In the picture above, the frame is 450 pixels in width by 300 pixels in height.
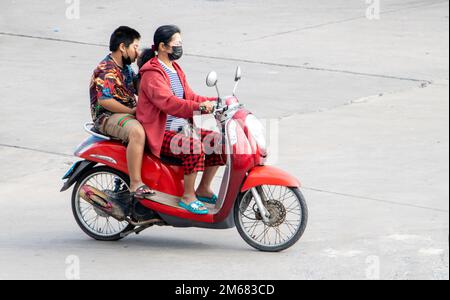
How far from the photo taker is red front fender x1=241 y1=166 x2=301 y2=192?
7.67 meters

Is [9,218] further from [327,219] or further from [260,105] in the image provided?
[260,105]

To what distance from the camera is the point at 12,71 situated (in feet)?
46.4

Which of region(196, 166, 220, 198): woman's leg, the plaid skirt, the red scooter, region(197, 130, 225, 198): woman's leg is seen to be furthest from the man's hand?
region(196, 166, 220, 198): woman's leg

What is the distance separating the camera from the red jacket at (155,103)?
7.68 meters

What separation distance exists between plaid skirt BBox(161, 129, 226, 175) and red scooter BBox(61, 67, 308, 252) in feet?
0.26

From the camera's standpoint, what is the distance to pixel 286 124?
1172cm

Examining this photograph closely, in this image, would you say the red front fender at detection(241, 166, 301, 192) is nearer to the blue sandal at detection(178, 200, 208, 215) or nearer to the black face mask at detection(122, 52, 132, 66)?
the blue sandal at detection(178, 200, 208, 215)

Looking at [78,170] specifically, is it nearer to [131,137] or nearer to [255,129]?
[131,137]

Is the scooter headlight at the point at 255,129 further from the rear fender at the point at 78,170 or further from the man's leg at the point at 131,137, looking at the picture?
the rear fender at the point at 78,170

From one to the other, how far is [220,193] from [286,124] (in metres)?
3.90

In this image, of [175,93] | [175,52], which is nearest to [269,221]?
[175,93]

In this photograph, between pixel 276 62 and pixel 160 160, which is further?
pixel 276 62

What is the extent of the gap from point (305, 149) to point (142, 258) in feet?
11.1

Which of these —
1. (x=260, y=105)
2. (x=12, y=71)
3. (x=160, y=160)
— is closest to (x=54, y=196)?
(x=160, y=160)
